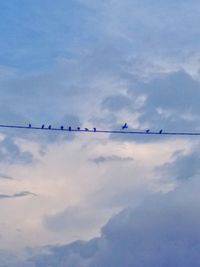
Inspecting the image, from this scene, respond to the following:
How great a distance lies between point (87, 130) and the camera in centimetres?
16300

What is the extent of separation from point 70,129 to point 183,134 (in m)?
15.6

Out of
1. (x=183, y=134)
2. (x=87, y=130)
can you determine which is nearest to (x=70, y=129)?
(x=87, y=130)

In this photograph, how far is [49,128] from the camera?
16275cm

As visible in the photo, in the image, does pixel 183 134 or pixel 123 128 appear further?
pixel 123 128

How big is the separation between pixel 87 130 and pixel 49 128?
496 centimetres

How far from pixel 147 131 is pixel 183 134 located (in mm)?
8984

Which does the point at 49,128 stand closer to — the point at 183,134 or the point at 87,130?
the point at 87,130

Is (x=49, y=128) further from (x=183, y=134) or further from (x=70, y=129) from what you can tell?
(x=183, y=134)

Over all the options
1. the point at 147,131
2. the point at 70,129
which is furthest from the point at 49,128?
the point at 147,131

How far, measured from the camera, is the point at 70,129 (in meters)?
166

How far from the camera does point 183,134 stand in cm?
16000

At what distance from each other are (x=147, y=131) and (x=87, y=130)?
9.37 meters

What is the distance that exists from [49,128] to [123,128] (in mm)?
13134

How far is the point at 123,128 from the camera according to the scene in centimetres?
17150
